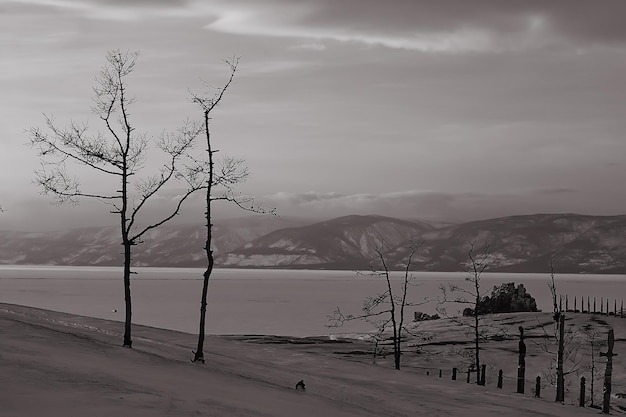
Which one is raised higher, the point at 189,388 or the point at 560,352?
the point at 189,388

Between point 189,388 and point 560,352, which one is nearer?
point 189,388

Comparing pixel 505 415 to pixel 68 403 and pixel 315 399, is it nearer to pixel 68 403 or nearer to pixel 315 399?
pixel 315 399

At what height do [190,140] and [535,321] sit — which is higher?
[190,140]

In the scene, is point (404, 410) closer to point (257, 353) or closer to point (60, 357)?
point (60, 357)

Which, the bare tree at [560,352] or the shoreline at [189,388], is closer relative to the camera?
the shoreline at [189,388]

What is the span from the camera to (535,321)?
99.9 m

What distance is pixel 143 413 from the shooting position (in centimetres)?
1988

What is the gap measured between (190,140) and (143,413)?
2573cm

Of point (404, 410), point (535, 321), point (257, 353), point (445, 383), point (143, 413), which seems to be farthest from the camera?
point (535, 321)

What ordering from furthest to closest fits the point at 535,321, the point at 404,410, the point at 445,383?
the point at 535,321
the point at 445,383
the point at 404,410

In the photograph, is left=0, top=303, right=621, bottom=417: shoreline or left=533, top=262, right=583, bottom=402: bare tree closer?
left=0, top=303, right=621, bottom=417: shoreline

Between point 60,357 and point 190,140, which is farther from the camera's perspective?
point 190,140

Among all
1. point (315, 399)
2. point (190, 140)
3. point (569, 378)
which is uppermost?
point (190, 140)

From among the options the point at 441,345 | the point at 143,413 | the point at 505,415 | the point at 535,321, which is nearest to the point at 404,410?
the point at 505,415
